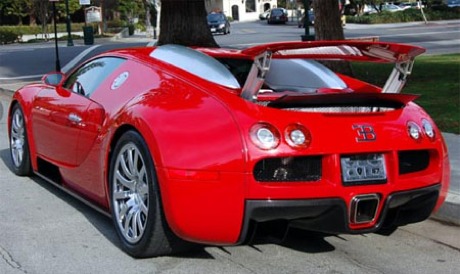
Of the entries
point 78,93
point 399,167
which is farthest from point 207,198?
point 78,93

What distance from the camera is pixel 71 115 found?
17.9 feet

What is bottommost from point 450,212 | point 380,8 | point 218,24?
point 450,212

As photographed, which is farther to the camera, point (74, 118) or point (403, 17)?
point (403, 17)

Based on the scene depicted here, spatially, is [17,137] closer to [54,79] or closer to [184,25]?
[54,79]

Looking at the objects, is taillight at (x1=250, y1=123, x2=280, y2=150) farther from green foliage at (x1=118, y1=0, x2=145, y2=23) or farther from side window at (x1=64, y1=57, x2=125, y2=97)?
green foliage at (x1=118, y1=0, x2=145, y2=23)

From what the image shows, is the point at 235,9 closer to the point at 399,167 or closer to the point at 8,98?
the point at 8,98

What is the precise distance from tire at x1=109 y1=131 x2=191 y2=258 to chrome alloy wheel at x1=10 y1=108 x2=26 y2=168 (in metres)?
2.34

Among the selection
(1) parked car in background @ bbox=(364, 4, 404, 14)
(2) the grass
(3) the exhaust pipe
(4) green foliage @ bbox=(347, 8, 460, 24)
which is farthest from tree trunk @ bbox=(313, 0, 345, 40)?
(1) parked car in background @ bbox=(364, 4, 404, 14)

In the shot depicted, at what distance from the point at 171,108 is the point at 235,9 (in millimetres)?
84107

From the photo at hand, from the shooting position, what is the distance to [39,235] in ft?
16.8

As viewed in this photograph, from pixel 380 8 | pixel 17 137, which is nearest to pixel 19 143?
pixel 17 137

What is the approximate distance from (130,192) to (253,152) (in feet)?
3.76

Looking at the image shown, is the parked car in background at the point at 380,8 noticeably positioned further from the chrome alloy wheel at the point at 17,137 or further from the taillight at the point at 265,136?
the taillight at the point at 265,136

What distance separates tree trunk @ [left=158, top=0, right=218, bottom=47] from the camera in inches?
605
